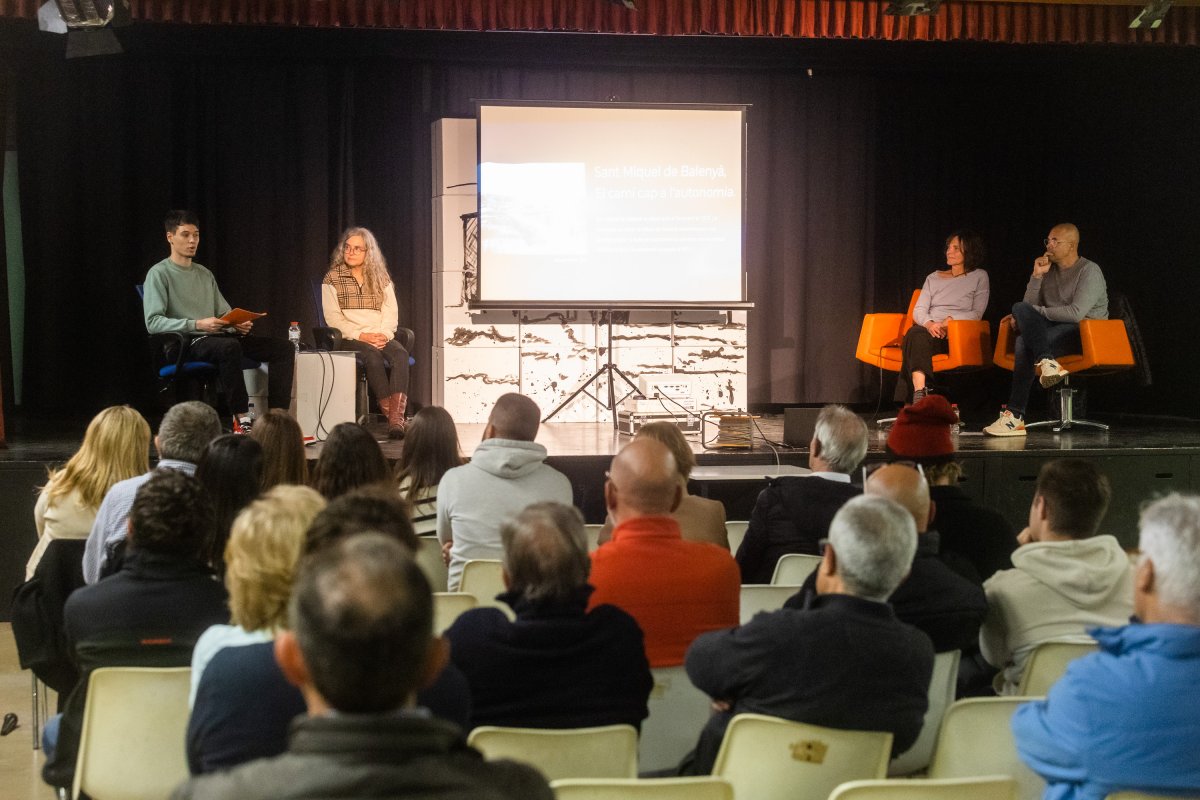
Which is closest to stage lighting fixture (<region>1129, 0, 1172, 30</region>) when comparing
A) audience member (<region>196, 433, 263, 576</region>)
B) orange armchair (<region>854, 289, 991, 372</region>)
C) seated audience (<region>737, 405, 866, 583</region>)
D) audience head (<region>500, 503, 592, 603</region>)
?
orange armchair (<region>854, 289, 991, 372</region>)

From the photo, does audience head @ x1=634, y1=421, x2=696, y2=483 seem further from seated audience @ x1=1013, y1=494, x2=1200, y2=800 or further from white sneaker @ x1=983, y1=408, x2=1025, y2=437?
white sneaker @ x1=983, y1=408, x2=1025, y2=437

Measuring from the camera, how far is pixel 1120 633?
1.79 metres

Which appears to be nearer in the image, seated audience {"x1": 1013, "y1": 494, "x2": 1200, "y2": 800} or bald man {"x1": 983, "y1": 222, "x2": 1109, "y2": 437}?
seated audience {"x1": 1013, "y1": 494, "x2": 1200, "y2": 800}

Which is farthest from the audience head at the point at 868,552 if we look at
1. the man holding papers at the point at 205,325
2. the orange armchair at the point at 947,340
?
the orange armchair at the point at 947,340

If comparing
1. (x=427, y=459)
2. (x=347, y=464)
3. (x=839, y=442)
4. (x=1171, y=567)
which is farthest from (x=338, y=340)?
(x=1171, y=567)

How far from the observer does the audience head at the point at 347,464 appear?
346cm

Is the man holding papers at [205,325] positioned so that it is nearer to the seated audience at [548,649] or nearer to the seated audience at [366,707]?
the seated audience at [548,649]

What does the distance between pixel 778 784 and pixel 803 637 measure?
0.25 m

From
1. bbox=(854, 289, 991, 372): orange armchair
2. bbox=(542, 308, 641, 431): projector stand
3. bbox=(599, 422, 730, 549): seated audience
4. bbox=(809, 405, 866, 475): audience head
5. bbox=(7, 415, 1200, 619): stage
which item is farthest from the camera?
bbox=(854, 289, 991, 372): orange armchair

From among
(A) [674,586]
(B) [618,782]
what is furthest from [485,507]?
(B) [618,782]

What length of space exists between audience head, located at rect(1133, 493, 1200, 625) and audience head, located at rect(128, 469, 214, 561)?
1701 mm

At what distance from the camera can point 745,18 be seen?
22.7 ft

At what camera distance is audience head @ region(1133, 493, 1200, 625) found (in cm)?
181

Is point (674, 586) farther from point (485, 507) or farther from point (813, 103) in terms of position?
point (813, 103)
